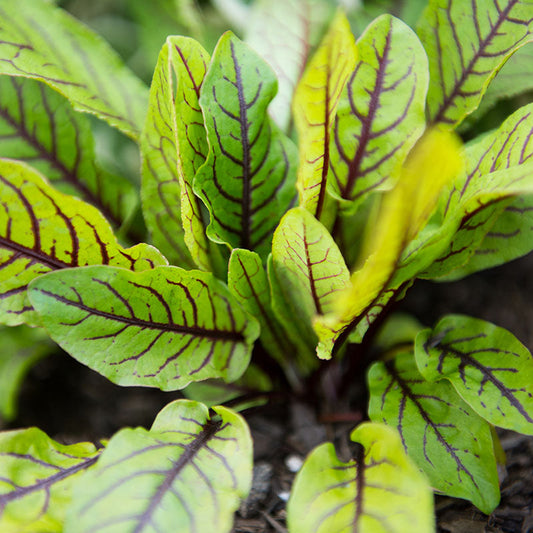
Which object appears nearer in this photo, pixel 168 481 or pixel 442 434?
pixel 168 481

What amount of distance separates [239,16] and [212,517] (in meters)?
1.30

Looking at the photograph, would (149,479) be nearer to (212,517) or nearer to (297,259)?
(212,517)

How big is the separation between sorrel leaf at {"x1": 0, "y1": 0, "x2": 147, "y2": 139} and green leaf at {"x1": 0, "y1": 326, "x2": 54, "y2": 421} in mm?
601

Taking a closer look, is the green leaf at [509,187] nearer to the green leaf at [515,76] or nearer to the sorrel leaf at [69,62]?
the green leaf at [515,76]

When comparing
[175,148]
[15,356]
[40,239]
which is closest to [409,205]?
[175,148]

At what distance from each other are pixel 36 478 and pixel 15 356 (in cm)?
57

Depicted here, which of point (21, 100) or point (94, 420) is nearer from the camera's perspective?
point (21, 100)

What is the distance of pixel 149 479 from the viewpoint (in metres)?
0.69

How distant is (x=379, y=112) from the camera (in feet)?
2.82

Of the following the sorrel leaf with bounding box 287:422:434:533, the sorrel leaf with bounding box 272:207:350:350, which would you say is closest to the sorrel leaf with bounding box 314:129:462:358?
the sorrel leaf with bounding box 272:207:350:350

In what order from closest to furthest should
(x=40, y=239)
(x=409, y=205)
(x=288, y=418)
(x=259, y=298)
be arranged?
(x=409, y=205) → (x=40, y=239) → (x=259, y=298) → (x=288, y=418)

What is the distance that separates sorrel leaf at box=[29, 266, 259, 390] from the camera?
76 centimetres

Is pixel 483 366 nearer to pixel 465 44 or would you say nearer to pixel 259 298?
pixel 259 298

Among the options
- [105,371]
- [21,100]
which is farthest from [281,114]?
[105,371]
